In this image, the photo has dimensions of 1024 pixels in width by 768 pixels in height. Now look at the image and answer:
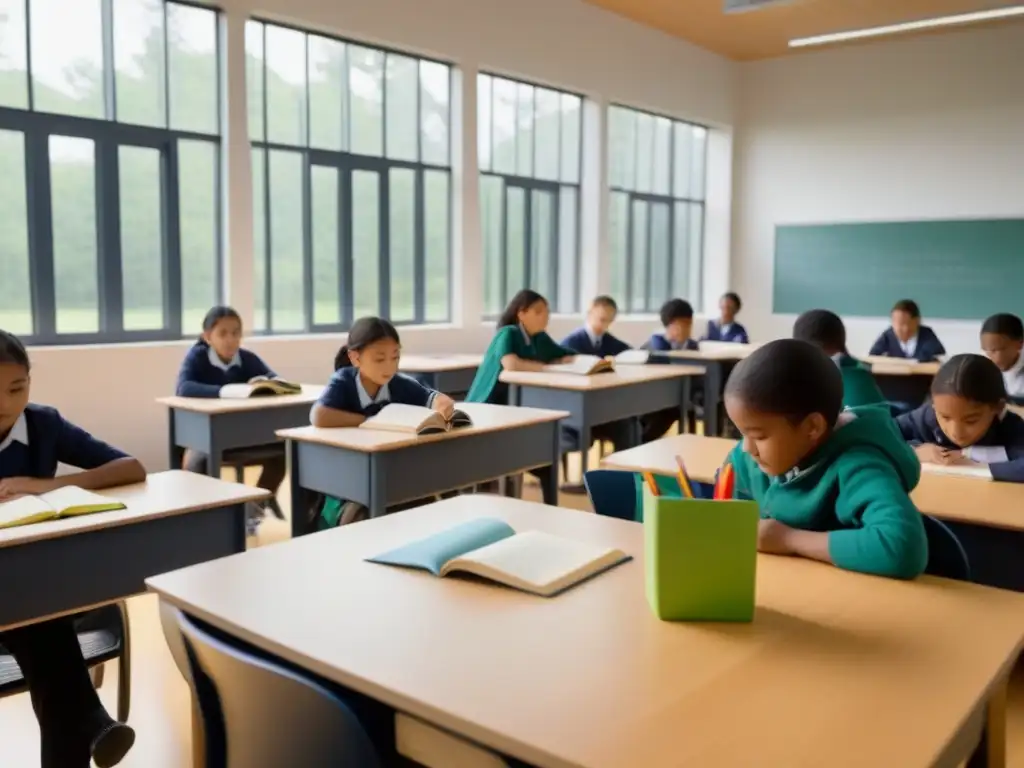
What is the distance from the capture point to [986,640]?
119 centimetres

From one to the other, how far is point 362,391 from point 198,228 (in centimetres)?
287

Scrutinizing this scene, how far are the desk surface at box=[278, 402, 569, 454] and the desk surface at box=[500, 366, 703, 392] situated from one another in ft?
2.37

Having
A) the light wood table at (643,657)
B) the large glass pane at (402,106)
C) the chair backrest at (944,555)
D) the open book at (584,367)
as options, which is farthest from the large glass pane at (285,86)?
the chair backrest at (944,555)

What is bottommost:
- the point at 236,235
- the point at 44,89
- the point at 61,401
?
the point at 61,401

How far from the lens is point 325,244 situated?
6.32m

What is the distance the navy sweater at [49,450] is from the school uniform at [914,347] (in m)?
5.31

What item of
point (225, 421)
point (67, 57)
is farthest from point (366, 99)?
point (225, 421)

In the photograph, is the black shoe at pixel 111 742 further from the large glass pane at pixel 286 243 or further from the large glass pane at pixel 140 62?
the large glass pane at pixel 286 243

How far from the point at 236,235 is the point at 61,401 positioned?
1.44 meters

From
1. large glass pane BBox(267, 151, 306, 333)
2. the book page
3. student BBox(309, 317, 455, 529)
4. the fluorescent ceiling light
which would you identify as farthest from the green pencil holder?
the fluorescent ceiling light

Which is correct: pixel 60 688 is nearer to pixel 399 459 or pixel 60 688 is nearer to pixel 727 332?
pixel 399 459

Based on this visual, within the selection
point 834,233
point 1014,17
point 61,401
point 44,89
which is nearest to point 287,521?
point 61,401

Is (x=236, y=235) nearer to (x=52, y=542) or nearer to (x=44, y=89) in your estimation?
(x=44, y=89)

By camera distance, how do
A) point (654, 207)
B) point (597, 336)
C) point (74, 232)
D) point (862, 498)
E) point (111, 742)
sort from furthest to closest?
point (654, 207) < point (597, 336) < point (74, 232) < point (111, 742) < point (862, 498)
